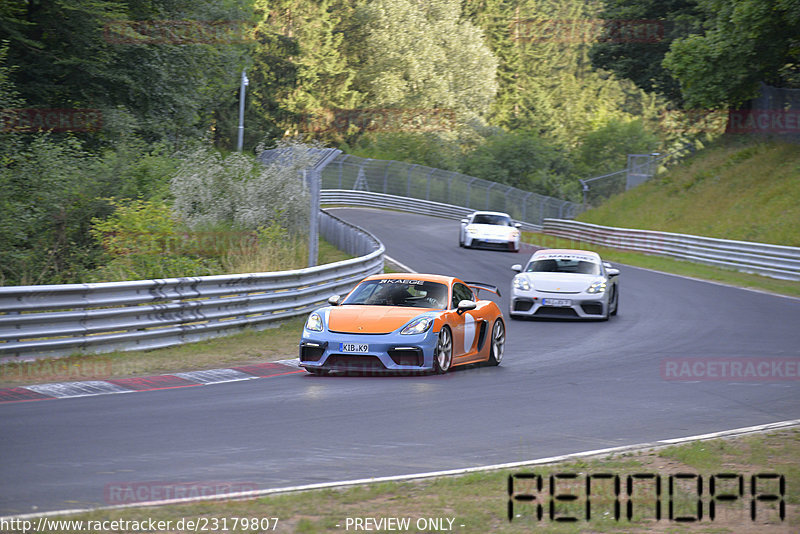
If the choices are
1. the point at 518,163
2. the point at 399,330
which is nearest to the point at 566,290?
the point at 399,330

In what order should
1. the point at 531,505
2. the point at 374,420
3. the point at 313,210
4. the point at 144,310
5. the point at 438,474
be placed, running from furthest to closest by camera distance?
the point at 313,210
the point at 144,310
the point at 374,420
the point at 438,474
the point at 531,505

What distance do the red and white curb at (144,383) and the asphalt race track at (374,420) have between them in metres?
0.37

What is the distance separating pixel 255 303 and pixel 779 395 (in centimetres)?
822

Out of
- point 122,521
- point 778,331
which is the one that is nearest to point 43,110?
point 778,331

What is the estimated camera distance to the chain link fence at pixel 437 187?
64.5 metres

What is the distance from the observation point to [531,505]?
6.06 meters

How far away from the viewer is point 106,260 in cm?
1753

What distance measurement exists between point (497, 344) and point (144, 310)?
481 centimetres

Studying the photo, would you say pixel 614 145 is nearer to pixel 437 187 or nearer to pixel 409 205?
pixel 437 187

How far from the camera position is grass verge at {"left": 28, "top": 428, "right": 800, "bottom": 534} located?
5586mm

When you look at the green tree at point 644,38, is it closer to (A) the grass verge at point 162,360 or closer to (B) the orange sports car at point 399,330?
(A) the grass verge at point 162,360

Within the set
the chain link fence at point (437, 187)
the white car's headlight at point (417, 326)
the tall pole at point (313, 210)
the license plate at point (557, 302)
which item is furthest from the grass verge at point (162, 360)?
the chain link fence at point (437, 187)

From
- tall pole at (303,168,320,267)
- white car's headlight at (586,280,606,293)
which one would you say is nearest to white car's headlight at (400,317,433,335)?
tall pole at (303,168,320,267)

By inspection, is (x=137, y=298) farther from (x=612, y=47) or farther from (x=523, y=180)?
(x=523, y=180)
